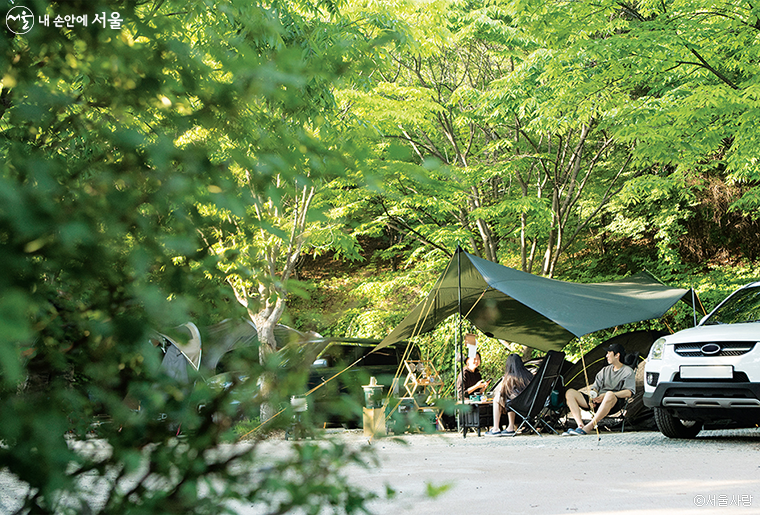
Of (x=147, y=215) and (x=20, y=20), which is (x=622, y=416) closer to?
(x=147, y=215)

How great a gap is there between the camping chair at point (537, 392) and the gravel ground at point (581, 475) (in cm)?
A: 50

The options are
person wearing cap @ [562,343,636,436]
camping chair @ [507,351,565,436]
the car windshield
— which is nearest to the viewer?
the car windshield

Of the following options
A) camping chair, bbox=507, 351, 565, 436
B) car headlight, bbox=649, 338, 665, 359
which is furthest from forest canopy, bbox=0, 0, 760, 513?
camping chair, bbox=507, 351, 565, 436

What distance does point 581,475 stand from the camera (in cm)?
589

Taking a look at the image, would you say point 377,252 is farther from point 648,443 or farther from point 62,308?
point 62,308

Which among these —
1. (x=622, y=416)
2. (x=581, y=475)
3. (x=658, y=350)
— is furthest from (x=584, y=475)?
Answer: (x=622, y=416)

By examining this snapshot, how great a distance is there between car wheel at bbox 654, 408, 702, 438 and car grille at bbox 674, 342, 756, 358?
103cm

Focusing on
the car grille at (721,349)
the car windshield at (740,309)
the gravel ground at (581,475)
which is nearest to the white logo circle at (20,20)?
the gravel ground at (581,475)

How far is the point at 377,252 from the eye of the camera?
2092 cm

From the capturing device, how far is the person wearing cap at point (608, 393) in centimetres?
953

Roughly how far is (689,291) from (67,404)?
1166cm

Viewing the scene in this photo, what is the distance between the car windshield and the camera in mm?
8008

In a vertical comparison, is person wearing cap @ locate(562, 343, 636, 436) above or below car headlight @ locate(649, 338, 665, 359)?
below

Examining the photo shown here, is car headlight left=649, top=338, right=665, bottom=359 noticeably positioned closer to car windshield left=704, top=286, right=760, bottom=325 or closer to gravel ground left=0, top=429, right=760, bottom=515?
car windshield left=704, top=286, right=760, bottom=325
